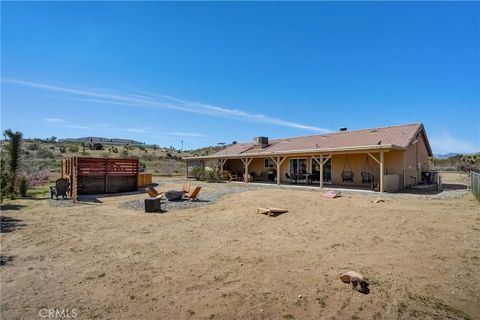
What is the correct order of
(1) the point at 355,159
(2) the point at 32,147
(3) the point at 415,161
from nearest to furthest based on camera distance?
1. (1) the point at 355,159
2. (3) the point at 415,161
3. (2) the point at 32,147

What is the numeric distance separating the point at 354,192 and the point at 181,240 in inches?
404

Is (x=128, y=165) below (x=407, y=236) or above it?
above

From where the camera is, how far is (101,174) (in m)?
15.5

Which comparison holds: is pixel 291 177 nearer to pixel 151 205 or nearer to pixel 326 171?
pixel 326 171

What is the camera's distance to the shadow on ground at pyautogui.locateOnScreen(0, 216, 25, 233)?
299 inches

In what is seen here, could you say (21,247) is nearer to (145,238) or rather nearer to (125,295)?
(145,238)

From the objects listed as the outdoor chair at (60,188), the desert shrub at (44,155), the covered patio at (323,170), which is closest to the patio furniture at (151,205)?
the outdoor chair at (60,188)

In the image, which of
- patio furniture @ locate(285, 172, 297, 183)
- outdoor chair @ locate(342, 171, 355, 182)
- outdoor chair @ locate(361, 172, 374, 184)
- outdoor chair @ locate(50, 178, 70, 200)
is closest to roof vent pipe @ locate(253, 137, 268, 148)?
patio furniture @ locate(285, 172, 297, 183)

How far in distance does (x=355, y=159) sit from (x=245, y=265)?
14.8 meters

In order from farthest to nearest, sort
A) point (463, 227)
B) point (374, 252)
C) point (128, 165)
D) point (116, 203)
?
point (128, 165) < point (116, 203) < point (463, 227) < point (374, 252)

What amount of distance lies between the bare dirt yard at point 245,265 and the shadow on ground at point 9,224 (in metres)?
0.04

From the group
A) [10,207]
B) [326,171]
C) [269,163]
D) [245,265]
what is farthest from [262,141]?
[245,265]

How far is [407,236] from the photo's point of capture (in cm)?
664

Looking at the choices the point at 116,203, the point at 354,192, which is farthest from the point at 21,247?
the point at 354,192
